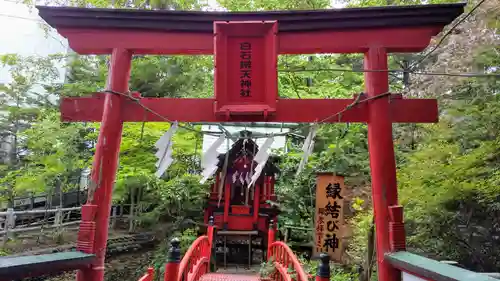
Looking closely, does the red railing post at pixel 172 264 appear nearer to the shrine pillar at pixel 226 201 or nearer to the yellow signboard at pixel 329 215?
the yellow signboard at pixel 329 215

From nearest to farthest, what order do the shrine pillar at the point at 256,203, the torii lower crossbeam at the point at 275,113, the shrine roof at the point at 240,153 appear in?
the torii lower crossbeam at the point at 275,113 → the shrine roof at the point at 240,153 → the shrine pillar at the point at 256,203

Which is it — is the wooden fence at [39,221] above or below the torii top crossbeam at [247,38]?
below

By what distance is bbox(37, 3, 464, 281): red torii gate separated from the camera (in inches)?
170

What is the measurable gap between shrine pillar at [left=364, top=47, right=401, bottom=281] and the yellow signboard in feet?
11.2

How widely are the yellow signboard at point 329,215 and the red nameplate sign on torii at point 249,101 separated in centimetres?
339

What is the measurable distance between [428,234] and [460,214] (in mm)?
696

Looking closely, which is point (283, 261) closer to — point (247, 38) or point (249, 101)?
point (249, 101)

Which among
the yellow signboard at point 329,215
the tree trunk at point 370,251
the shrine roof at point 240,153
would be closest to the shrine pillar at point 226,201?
the shrine roof at point 240,153

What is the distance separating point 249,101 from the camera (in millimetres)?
4453

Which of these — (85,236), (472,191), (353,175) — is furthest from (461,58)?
(85,236)

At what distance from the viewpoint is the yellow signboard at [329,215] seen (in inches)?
290

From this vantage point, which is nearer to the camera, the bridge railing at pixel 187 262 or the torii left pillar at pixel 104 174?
the torii left pillar at pixel 104 174

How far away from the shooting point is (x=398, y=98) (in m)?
4.45

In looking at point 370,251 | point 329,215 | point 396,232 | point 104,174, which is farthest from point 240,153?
point 396,232
